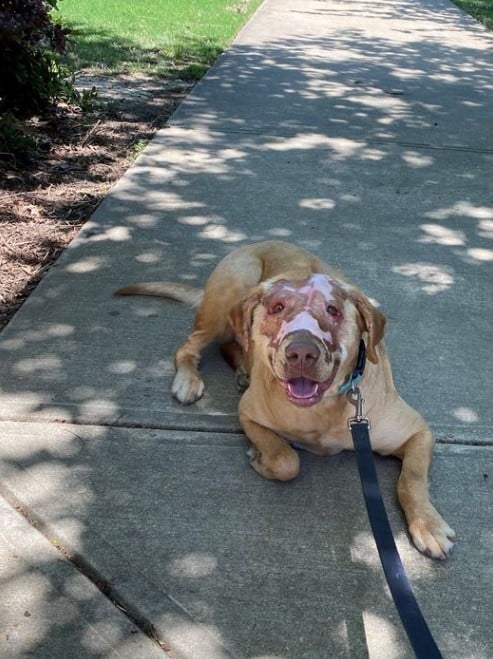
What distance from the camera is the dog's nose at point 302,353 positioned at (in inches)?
116

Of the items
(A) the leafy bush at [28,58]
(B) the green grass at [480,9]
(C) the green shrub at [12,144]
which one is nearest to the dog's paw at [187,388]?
(C) the green shrub at [12,144]

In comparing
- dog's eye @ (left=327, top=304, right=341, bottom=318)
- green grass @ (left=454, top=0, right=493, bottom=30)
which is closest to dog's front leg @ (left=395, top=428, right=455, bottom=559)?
dog's eye @ (left=327, top=304, right=341, bottom=318)

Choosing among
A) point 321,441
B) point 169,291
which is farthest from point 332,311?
point 169,291

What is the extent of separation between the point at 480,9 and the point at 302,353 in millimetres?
18349

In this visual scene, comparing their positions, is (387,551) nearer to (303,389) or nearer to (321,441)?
(303,389)

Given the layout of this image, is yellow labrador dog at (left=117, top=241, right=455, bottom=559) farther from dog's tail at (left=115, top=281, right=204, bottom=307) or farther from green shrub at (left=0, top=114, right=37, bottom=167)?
green shrub at (left=0, top=114, right=37, bottom=167)

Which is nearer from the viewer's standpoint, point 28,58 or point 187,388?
point 187,388

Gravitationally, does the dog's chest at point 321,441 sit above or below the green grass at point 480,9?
above

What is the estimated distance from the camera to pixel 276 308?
10.4ft

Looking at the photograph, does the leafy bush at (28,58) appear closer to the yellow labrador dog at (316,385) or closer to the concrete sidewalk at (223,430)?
the concrete sidewalk at (223,430)

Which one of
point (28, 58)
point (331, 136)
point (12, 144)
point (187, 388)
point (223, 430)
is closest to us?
point (223, 430)

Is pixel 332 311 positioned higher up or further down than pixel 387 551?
higher up

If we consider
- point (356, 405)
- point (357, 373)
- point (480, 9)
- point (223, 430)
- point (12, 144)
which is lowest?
point (480, 9)

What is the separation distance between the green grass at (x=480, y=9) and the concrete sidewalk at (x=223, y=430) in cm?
997
